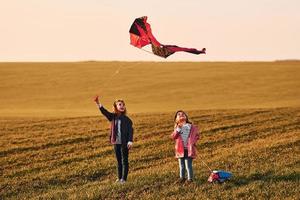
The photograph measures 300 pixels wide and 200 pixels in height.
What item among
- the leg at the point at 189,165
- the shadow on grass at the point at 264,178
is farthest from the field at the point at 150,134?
the leg at the point at 189,165

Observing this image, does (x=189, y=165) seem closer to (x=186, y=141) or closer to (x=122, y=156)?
(x=186, y=141)

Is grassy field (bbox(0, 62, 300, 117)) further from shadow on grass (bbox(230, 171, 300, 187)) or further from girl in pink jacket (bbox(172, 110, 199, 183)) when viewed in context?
girl in pink jacket (bbox(172, 110, 199, 183))

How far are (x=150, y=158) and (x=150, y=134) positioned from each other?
644 cm

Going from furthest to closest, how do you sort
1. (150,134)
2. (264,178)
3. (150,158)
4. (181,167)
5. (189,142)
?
(150,134)
(150,158)
(264,178)
(181,167)
(189,142)

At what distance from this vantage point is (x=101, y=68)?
70.2 meters

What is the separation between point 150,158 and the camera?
2045 centimetres

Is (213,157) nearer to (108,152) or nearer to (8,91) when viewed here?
(108,152)

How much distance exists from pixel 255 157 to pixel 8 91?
132 feet

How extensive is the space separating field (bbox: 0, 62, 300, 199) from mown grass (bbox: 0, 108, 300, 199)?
0.03 m

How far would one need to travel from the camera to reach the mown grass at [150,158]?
13.6m
